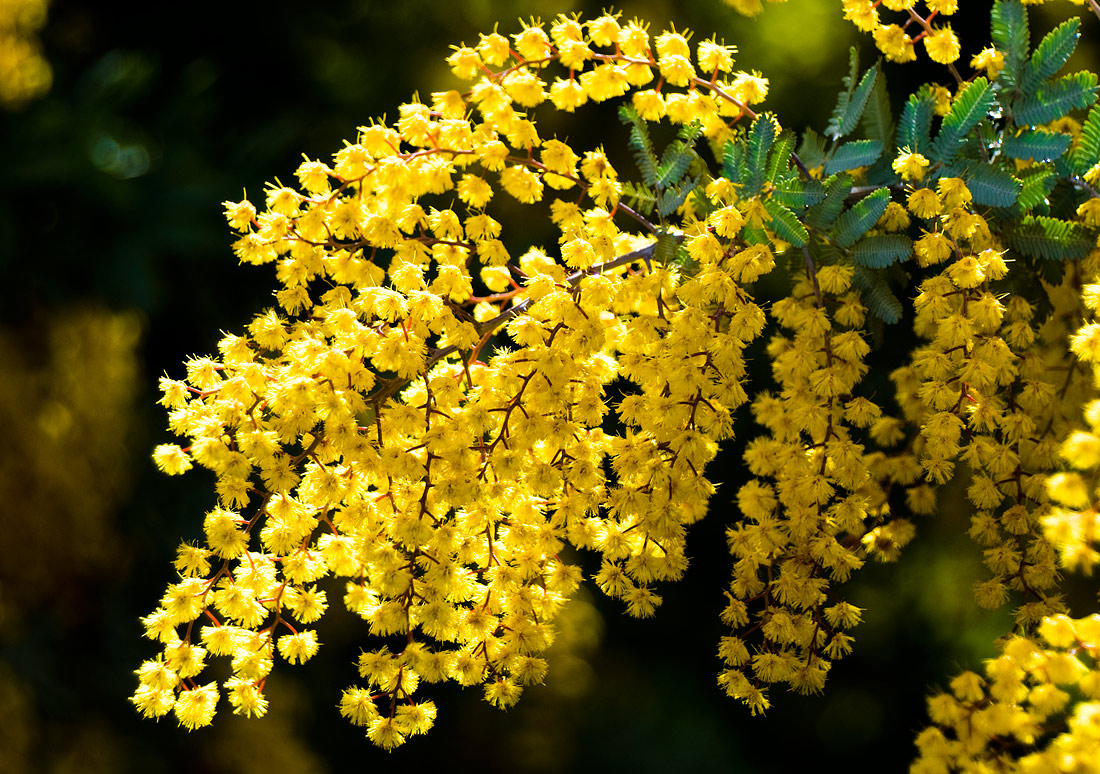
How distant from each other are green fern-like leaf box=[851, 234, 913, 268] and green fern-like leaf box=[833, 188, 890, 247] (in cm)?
1

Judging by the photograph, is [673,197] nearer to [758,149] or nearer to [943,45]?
[758,149]

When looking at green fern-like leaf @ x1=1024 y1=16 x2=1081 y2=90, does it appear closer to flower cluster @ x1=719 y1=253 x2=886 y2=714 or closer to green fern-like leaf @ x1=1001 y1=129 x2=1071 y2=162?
green fern-like leaf @ x1=1001 y1=129 x2=1071 y2=162

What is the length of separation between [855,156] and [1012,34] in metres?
0.22

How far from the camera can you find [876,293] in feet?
3.40

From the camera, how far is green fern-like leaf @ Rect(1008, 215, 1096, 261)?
98 cm

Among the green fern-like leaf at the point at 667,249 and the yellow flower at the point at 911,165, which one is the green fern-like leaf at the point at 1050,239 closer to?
the yellow flower at the point at 911,165

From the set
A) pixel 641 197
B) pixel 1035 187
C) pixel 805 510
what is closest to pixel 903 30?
pixel 1035 187

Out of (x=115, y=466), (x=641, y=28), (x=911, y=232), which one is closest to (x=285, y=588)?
(x=641, y=28)

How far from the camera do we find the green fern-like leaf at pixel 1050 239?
981mm

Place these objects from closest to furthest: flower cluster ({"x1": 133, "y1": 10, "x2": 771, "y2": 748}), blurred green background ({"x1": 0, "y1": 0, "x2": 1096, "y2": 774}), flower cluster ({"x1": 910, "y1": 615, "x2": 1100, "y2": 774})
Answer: flower cluster ({"x1": 910, "y1": 615, "x2": 1100, "y2": 774}) → flower cluster ({"x1": 133, "y1": 10, "x2": 771, "y2": 748}) → blurred green background ({"x1": 0, "y1": 0, "x2": 1096, "y2": 774})

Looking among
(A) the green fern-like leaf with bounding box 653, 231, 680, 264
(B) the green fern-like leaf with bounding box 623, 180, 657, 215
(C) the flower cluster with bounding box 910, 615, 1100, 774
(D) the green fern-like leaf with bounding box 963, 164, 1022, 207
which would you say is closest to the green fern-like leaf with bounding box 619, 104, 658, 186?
(B) the green fern-like leaf with bounding box 623, 180, 657, 215

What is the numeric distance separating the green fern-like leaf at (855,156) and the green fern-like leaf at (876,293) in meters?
0.11

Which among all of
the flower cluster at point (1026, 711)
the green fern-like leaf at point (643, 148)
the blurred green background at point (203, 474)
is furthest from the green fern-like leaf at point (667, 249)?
the blurred green background at point (203, 474)

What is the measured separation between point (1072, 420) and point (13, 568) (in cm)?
291
